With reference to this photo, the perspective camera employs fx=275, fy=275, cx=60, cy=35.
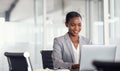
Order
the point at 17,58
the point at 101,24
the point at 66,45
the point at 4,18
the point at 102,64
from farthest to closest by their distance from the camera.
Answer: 1. the point at 101,24
2. the point at 4,18
3. the point at 66,45
4. the point at 17,58
5. the point at 102,64

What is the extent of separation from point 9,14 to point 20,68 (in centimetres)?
300

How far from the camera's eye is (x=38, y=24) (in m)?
5.74

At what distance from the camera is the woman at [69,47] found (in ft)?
9.70

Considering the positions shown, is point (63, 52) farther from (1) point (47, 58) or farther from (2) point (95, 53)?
(1) point (47, 58)

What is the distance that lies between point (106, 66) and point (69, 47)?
6.05 feet

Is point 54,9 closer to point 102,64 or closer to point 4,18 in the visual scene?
point 4,18

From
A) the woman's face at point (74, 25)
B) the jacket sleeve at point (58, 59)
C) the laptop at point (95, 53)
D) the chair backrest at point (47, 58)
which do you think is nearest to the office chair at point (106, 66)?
the laptop at point (95, 53)

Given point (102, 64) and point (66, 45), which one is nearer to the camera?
point (102, 64)

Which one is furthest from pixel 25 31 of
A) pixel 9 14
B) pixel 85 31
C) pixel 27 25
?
pixel 85 31

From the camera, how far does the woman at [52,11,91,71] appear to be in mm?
2957

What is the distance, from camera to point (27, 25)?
5660 millimetres

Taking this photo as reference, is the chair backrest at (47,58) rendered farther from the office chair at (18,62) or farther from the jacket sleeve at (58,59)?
the office chair at (18,62)

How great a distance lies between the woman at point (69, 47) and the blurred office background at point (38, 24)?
2506 mm

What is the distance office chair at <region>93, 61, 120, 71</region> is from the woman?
5.49ft
